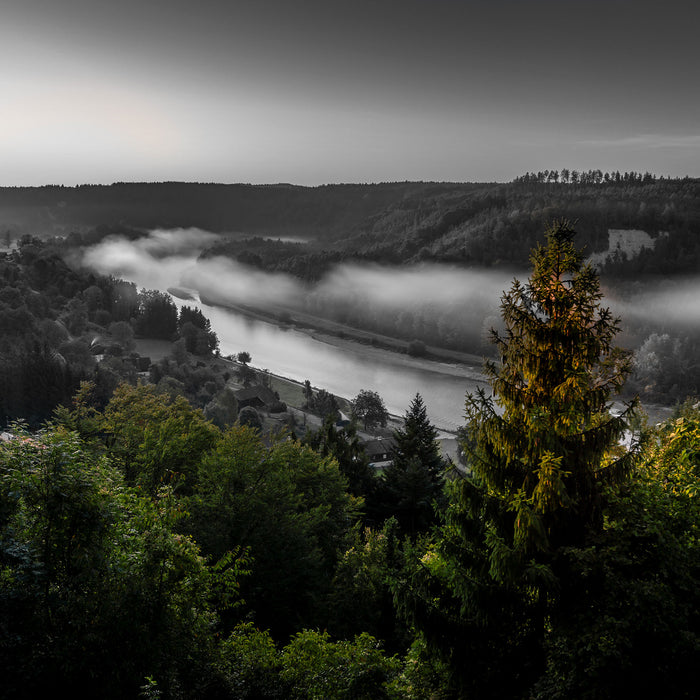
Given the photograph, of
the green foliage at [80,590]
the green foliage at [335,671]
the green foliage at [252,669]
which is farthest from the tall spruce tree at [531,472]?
the green foliage at [80,590]

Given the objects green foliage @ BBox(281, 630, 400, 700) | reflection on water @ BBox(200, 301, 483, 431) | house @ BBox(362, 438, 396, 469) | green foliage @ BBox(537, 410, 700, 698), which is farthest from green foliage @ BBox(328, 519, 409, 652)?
reflection on water @ BBox(200, 301, 483, 431)

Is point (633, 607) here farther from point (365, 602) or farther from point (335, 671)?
point (365, 602)

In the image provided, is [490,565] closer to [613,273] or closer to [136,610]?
[136,610]

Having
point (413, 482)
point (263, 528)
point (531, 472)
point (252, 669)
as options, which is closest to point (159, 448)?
point (263, 528)

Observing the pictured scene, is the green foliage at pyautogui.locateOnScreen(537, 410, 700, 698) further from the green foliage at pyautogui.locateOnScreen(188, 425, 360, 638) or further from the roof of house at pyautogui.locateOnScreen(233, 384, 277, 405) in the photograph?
the roof of house at pyautogui.locateOnScreen(233, 384, 277, 405)

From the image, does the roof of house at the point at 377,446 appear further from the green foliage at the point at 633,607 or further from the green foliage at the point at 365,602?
the green foliage at the point at 633,607

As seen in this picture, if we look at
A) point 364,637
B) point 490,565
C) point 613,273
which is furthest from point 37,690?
point 613,273
